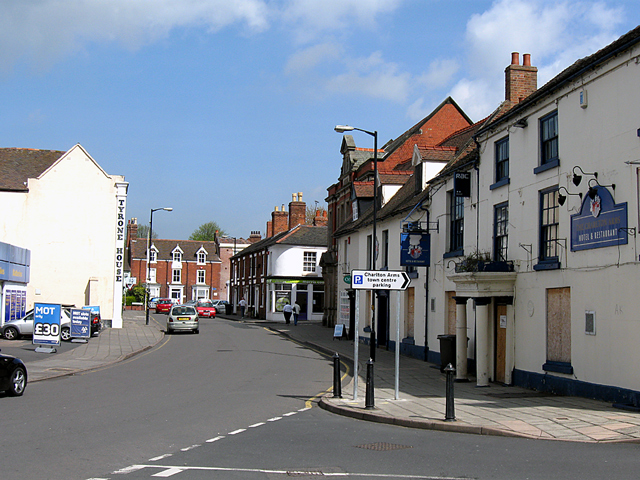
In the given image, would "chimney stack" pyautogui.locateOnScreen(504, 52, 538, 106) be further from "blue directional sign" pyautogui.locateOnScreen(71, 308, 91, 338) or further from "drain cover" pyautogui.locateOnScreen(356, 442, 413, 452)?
"blue directional sign" pyautogui.locateOnScreen(71, 308, 91, 338)

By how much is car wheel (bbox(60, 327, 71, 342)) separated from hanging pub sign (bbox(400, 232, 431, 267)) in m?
15.9

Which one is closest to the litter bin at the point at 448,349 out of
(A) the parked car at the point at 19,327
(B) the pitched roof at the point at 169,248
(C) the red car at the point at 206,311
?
(A) the parked car at the point at 19,327

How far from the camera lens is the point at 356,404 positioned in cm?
1335

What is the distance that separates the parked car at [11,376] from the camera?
13.6 metres

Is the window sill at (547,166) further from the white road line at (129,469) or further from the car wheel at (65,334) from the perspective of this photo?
the car wheel at (65,334)

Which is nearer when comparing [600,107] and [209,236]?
[600,107]

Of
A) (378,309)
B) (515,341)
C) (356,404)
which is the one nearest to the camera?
(356,404)

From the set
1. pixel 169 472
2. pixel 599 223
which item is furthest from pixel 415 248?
pixel 169 472

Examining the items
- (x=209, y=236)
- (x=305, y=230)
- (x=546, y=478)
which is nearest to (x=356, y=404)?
(x=546, y=478)

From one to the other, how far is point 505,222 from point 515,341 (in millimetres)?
3300

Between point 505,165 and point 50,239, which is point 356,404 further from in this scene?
point 50,239

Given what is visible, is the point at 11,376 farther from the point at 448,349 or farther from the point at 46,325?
the point at 448,349

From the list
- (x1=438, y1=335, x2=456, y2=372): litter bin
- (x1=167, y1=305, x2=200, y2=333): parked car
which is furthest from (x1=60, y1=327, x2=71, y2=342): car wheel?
(x1=438, y1=335, x2=456, y2=372): litter bin

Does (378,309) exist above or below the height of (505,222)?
below
